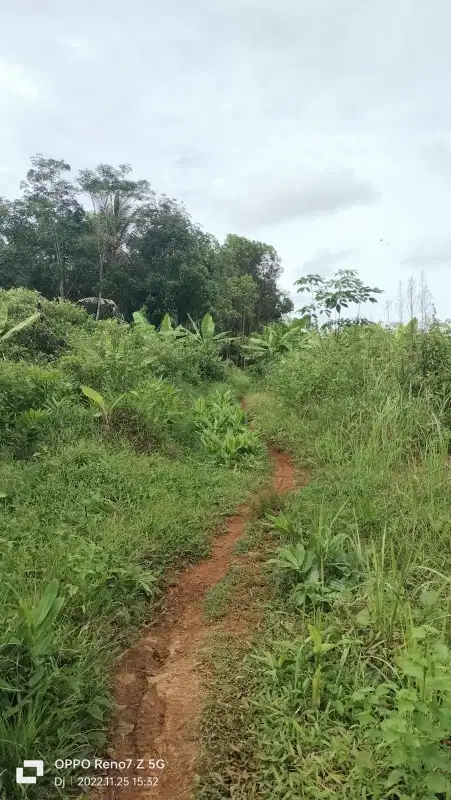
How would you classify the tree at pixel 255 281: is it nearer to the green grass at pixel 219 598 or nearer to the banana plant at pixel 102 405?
the banana plant at pixel 102 405

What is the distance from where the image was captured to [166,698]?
8.18ft

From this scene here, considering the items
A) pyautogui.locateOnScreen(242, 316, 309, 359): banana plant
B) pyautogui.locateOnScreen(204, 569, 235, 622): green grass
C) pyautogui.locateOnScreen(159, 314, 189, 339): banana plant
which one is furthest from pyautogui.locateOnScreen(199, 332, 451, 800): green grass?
pyautogui.locateOnScreen(242, 316, 309, 359): banana plant

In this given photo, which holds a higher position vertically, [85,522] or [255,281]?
[255,281]

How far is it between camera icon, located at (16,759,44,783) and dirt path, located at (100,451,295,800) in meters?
0.26

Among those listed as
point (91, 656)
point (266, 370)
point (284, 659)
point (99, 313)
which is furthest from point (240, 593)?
point (99, 313)

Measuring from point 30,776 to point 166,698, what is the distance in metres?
0.72

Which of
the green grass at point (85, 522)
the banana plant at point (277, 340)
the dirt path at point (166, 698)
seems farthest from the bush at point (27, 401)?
the banana plant at point (277, 340)

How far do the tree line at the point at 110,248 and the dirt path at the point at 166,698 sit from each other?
63.2 feet

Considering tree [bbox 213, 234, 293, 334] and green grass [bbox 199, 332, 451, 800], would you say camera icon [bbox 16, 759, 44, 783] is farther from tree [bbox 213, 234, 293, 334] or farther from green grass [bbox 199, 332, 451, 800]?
tree [bbox 213, 234, 293, 334]

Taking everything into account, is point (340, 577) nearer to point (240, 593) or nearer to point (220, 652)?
point (240, 593)

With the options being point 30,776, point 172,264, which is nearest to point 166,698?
point 30,776

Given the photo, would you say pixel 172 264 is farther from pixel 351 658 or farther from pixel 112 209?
pixel 351 658

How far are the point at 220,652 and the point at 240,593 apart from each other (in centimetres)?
60

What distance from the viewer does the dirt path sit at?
6.81 ft
